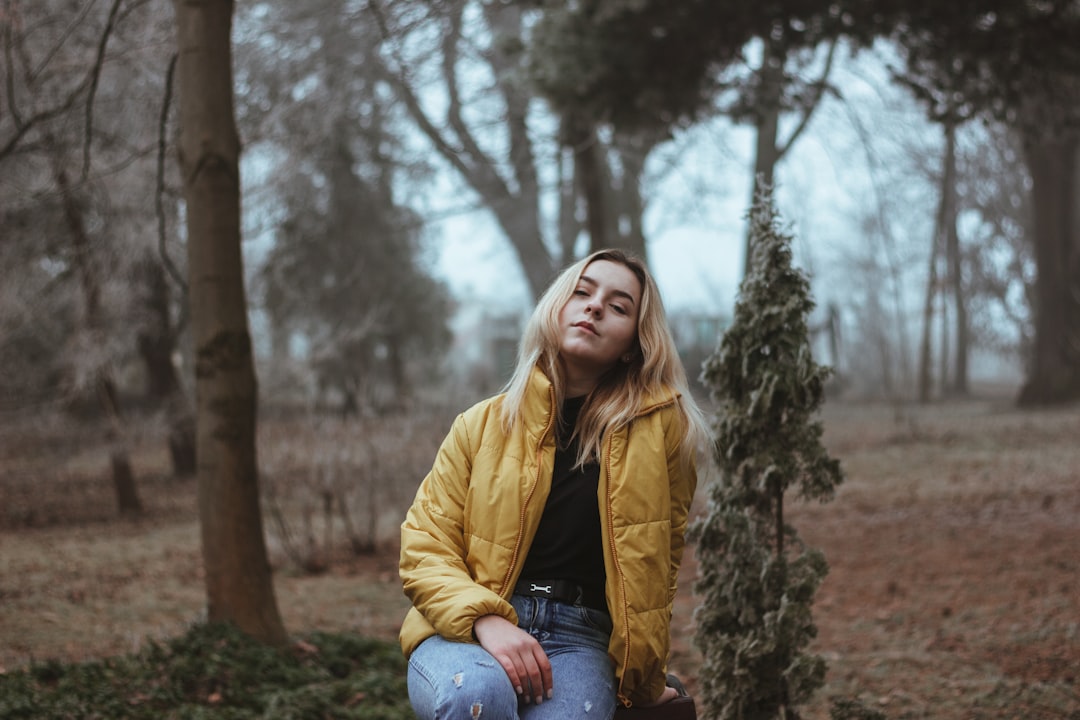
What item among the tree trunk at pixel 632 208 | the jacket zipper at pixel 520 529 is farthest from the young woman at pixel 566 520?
the tree trunk at pixel 632 208

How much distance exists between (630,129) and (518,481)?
19.8ft

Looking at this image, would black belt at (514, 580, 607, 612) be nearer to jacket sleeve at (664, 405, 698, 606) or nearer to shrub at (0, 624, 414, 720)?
jacket sleeve at (664, 405, 698, 606)

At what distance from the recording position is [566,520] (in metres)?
2.43

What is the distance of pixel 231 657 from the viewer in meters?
4.12

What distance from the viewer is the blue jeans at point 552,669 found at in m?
2.09

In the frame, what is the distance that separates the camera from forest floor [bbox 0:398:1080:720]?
4.37 m

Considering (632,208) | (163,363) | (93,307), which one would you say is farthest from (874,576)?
(632,208)

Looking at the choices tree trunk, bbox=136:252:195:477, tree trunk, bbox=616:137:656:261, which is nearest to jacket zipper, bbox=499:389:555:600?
tree trunk, bbox=136:252:195:477

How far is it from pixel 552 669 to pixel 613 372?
821 millimetres

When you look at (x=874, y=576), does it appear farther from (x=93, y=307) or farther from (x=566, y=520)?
(x=93, y=307)

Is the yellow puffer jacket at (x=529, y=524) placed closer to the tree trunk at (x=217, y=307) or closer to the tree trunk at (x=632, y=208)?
the tree trunk at (x=217, y=307)

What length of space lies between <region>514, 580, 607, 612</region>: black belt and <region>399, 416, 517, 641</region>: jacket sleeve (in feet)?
0.42

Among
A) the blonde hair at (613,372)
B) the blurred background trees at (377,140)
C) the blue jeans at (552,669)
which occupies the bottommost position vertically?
the blue jeans at (552,669)

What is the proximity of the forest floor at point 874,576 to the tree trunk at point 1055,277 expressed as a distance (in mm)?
2152
